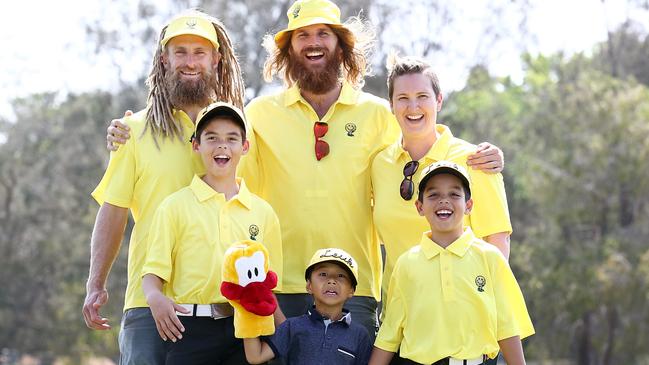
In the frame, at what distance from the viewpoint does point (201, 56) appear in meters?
6.09

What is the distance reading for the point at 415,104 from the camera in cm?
594

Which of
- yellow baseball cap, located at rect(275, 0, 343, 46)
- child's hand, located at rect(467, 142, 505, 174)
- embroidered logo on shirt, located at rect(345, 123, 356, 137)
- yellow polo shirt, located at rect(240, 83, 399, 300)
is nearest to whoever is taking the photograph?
child's hand, located at rect(467, 142, 505, 174)

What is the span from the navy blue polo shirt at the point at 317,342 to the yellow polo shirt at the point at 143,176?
0.85 meters

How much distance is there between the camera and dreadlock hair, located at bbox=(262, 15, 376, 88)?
6.62m

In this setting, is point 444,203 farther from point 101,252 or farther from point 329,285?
point 101,252

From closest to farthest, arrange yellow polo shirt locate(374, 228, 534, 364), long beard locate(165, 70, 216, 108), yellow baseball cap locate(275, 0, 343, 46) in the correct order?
yellow polo shirt locate(374, 228, 534, 364), long beard locate(165, 70, 216, 108), yellow baseball cap locate(275, 0, 343, 46)

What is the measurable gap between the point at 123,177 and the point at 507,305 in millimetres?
2205

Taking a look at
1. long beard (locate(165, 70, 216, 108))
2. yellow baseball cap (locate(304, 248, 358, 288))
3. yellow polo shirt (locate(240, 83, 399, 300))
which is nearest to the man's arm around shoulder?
long beard (locate(165, 70, 216, 108))

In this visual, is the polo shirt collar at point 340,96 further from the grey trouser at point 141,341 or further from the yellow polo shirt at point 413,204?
the grey trouser at point 141,341

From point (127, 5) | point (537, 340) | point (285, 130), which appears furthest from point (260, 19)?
point (285, 130)

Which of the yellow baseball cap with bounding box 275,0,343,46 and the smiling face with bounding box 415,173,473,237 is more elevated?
the yellow baseball cap with bounding box 275,0,343,46

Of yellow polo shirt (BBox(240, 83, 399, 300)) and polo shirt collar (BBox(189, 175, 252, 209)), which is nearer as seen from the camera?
polo shirt collar (BBox(189, 175, 252, 209))

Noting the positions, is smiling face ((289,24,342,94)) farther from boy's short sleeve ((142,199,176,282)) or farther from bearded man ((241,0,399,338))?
boy's short sleeve ((142,199,176,282))

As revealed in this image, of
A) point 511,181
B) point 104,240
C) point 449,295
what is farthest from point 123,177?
point 511,181
